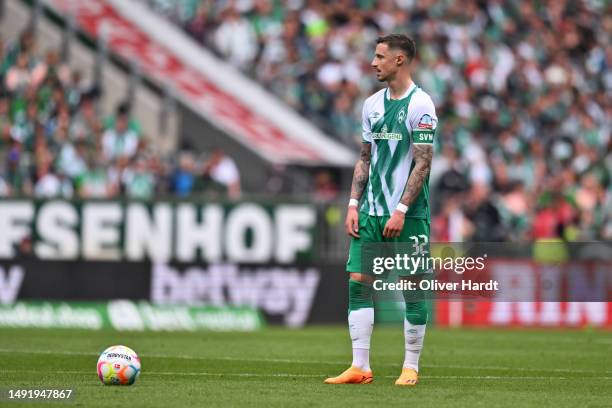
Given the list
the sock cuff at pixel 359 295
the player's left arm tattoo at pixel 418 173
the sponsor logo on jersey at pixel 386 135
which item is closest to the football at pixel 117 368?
the sock cuff at pixel 359 295

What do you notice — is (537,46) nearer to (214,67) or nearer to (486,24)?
(486,24)

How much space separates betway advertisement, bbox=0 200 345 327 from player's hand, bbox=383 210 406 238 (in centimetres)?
1054

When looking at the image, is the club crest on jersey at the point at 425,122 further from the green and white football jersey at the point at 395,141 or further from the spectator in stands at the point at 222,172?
the spectator in stands at the point at 222,172

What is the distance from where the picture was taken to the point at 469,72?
1254 inches

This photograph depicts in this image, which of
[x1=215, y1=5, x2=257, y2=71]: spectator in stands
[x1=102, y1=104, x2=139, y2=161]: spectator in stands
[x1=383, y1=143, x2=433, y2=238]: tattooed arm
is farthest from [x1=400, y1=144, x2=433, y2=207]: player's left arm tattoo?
[x1=215, y1=5, x2=257, y2=71]: spectator in stands

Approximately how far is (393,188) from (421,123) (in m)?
0.54

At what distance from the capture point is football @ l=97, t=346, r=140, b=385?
10.8 meters

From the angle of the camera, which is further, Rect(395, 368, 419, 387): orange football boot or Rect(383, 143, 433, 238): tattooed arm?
Rect(395, 368, 419, 387): orange football boot

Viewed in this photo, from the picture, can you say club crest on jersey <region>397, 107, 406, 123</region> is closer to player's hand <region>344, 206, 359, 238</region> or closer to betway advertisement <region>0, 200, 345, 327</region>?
player's hand <region>344, 206, 359, 238</region>

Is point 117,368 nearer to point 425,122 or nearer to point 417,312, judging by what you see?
point 417,312

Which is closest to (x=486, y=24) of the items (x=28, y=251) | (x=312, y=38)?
(x=312, y=38)

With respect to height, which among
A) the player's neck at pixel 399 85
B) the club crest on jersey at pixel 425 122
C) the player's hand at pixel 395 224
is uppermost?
the player's neck at pixel 399 85

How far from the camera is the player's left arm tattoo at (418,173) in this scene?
10938mm

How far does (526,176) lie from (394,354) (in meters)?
14.1
